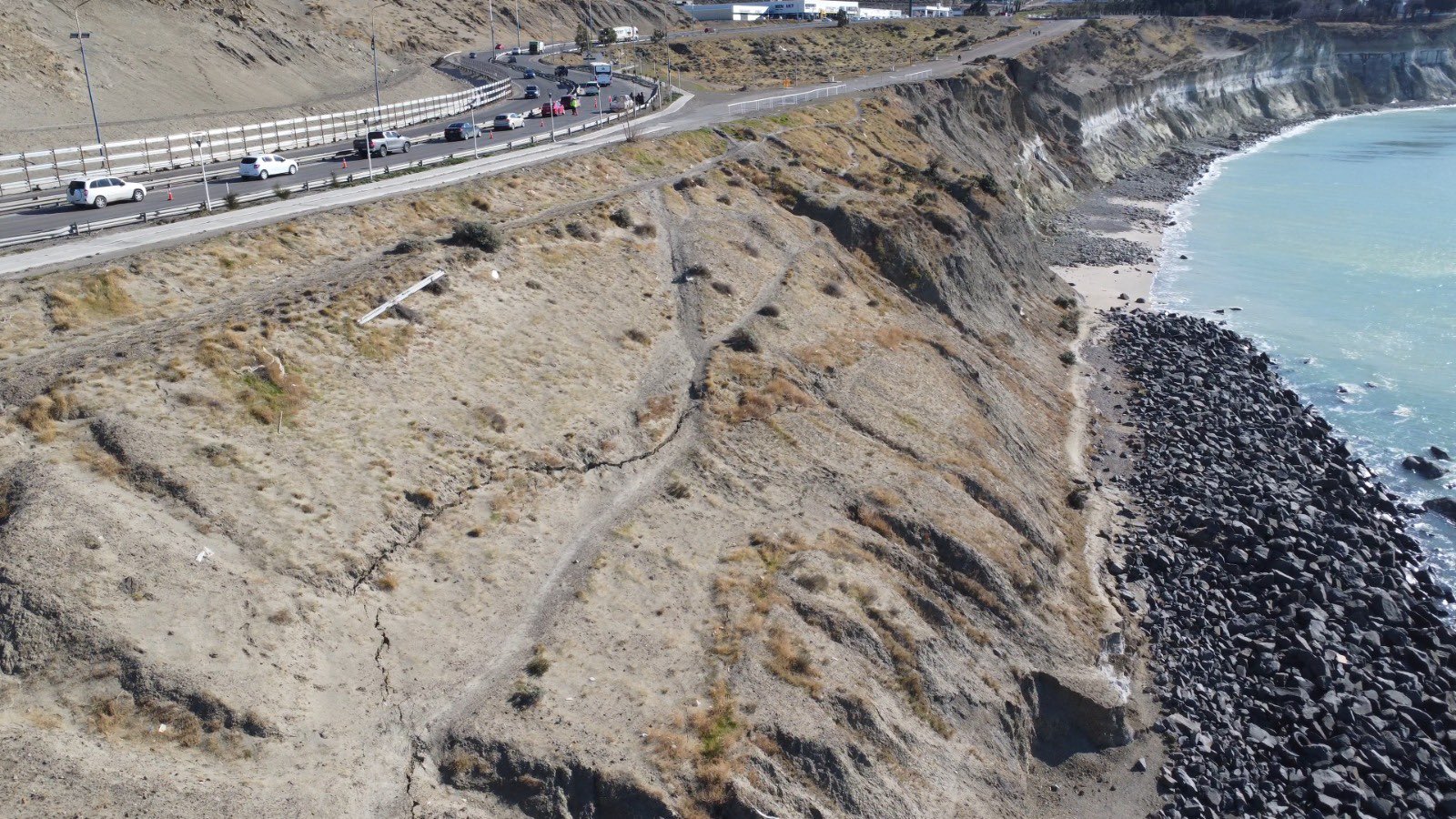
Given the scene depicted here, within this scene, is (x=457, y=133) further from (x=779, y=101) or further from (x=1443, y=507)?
(x=1443, y=507)

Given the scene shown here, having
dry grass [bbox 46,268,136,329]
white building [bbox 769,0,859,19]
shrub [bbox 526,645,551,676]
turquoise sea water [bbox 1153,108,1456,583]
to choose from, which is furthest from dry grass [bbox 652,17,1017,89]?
shrub [bbox 526,645,551,676]

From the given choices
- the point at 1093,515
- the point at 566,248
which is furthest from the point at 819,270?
the point at 1093,515

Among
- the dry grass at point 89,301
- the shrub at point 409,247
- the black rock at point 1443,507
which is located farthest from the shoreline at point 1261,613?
the dry grass at point 89,301

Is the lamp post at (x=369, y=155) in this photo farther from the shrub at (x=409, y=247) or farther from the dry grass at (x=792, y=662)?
the dry grass at (x=792, y=662)

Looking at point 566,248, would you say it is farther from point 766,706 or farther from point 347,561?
point 766,706

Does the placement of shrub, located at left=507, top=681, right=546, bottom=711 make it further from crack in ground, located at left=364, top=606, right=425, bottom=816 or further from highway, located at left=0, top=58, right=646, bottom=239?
highway, located at left=0, top=58, right=646, bottom=239

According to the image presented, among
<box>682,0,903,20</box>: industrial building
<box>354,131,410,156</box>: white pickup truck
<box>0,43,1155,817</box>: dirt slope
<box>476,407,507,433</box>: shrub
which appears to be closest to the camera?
<box>0,43,1155,817</box>: dirt slope
